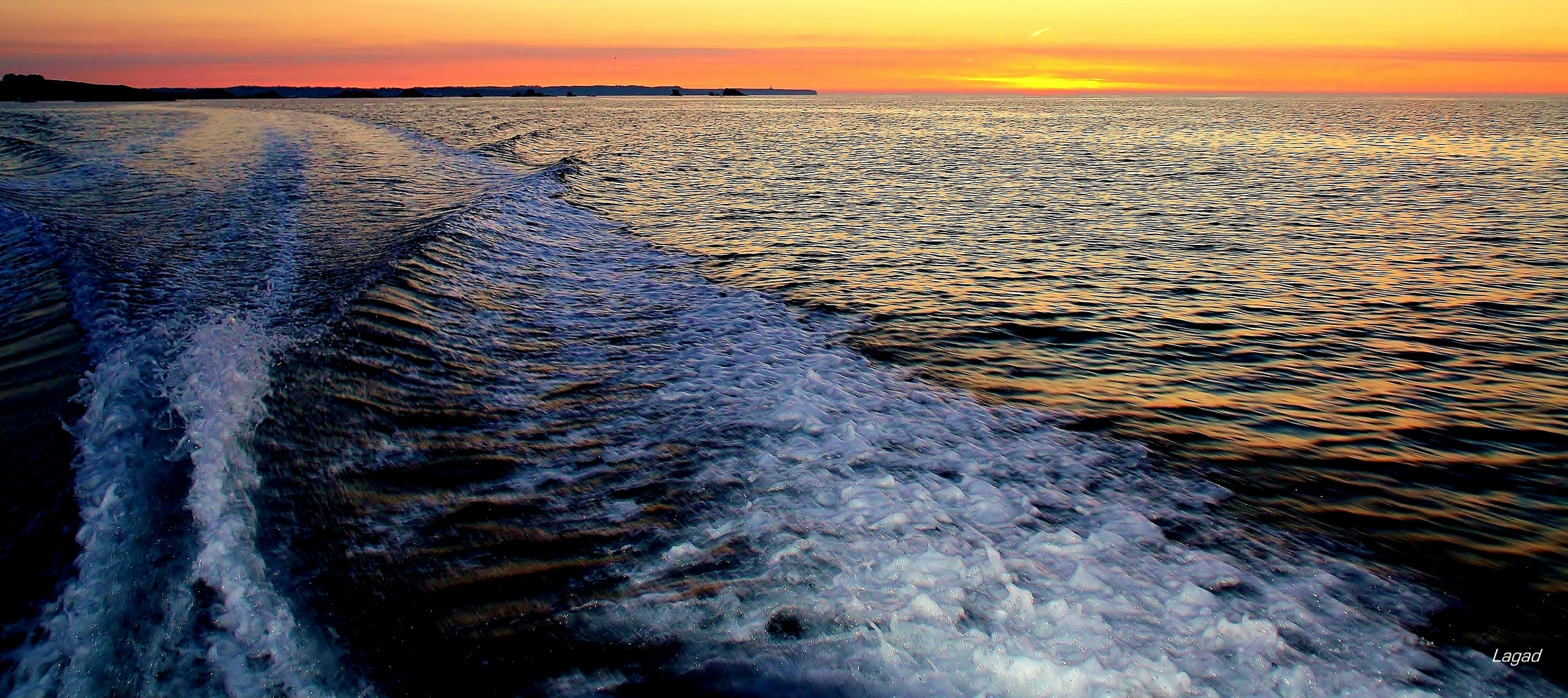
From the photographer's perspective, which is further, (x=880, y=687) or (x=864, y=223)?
(x=864, y=223)

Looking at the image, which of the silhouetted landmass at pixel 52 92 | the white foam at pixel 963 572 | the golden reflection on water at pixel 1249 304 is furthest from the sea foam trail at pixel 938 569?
the silhouetted landmass at pixel 52 92

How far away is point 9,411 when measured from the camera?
7531mm

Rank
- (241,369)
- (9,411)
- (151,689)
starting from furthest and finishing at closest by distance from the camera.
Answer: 1. (241,369)
2. (9,411)
3. (151,689)

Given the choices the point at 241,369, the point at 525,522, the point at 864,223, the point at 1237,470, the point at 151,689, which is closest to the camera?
the point at 151,689

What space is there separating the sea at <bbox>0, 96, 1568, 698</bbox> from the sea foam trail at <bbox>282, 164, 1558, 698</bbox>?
3 centimetres

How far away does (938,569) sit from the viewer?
539 centimetres

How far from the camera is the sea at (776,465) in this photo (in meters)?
4.47

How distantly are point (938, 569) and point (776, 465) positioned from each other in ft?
6.75

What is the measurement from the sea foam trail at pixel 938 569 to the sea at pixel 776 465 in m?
0.03

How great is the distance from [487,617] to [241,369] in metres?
5.99

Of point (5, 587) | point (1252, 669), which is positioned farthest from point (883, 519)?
point (5, 587)

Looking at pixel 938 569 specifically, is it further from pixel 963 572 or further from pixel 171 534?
pixel 171 534

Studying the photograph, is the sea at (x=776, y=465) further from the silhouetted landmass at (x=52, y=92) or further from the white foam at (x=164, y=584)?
the silhouetted landmass at (x=52, y=92)

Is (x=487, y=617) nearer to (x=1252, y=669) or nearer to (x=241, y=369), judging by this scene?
(x=1252, y=669)
